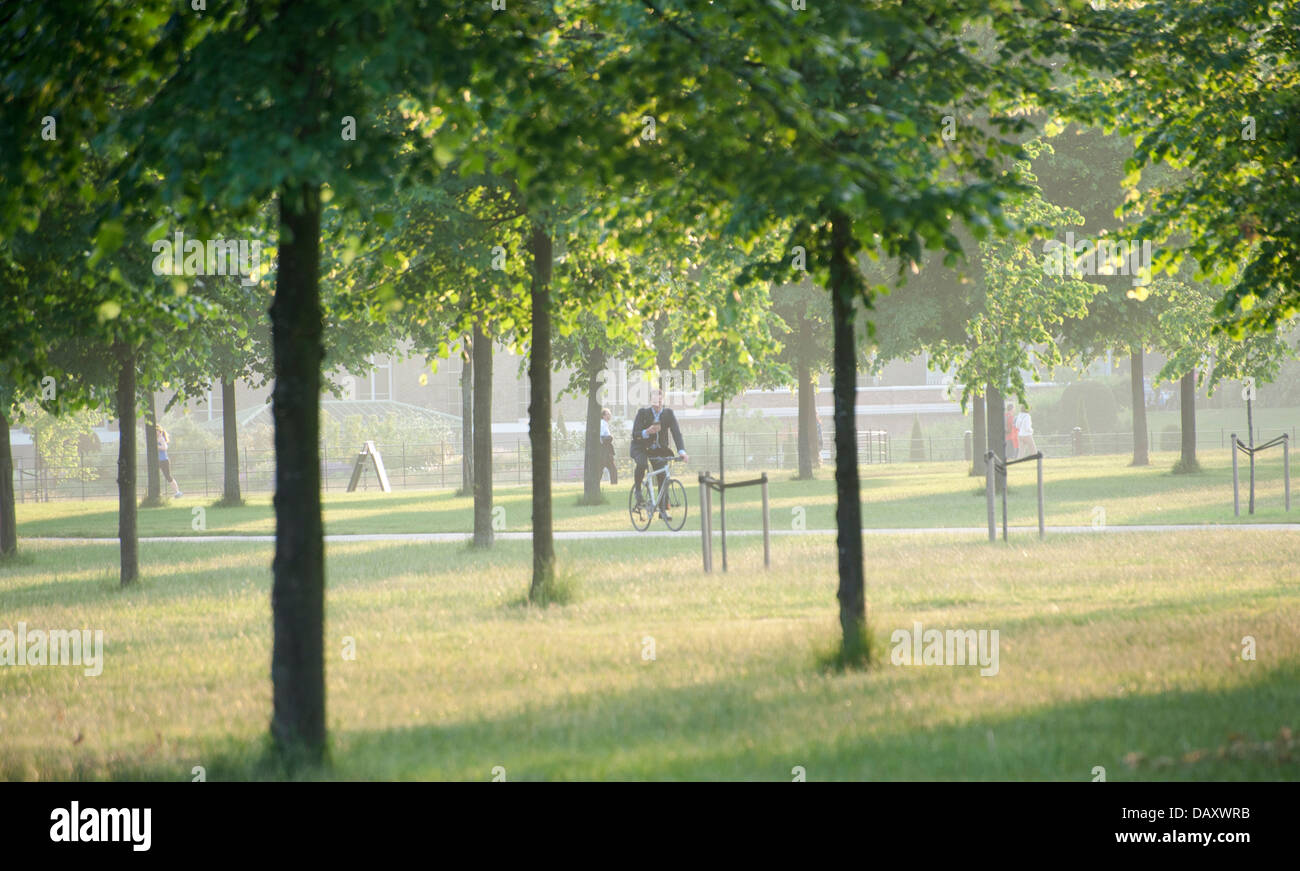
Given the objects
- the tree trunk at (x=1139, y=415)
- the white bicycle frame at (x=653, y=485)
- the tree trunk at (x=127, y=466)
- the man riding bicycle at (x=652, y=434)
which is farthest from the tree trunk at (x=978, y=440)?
the tree trunk at (x=127, y=466)

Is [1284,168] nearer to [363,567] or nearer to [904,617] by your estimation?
[904,617]

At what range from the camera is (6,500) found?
18328mm

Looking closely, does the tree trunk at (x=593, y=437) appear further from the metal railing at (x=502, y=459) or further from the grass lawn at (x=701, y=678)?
the grass lawn at (x=701, y=678)

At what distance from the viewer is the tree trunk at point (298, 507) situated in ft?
18.5

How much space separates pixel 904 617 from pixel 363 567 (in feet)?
24.8

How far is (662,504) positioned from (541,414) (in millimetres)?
7948

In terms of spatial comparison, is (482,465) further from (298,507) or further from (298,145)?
(298,145)

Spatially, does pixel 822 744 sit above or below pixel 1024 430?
below

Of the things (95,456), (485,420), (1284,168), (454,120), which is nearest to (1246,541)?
(1284,168)

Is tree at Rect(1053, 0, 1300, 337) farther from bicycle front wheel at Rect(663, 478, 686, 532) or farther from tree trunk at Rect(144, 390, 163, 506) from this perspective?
tree trunk at Rect(144, 390, 163, 506)

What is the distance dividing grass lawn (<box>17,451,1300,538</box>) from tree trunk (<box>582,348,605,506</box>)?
56 cm

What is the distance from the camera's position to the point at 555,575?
11.4 m

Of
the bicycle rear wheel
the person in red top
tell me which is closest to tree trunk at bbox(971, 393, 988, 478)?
the person in red top

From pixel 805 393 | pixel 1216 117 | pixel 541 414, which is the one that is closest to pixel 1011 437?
pixel 805 393
